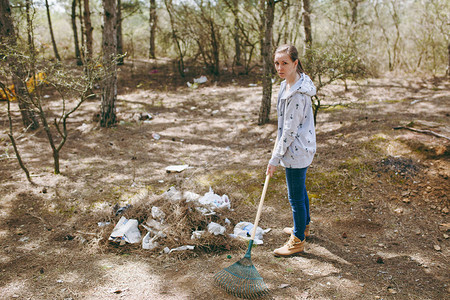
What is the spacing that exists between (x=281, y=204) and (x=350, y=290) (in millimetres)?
1559

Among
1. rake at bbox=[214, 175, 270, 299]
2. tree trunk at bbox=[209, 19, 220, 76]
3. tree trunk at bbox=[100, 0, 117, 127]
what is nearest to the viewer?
rake at bbox=[214, 175, 270, 299]

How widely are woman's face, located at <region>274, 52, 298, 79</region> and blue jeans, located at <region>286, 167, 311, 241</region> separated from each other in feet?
2.61

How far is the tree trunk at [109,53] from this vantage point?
255 inches

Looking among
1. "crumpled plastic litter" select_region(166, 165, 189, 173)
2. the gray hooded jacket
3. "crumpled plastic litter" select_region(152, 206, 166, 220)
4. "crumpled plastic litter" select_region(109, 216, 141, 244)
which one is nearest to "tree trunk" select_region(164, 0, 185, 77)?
"crumpled plastic litter" select_region(166, 165, 189, 173)

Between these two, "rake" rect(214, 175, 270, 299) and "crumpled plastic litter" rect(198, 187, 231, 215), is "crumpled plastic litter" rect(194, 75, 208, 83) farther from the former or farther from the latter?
"rake" rect(214, 175, 270, 299)

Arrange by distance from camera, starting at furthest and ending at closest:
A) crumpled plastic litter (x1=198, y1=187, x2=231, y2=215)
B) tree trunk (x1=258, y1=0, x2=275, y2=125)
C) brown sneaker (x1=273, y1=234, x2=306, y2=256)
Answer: tree trunk (x1=258, y1=0, x2=275, y2=125), crumpled plastic litter (x1=198, y1=187, x2=231, y2=215), brown sneaker (x1=273, y1=234, x2=306, y2=256)

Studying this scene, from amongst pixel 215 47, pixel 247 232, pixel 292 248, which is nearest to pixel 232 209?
pixel 247 232

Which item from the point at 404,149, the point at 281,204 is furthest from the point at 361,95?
the point at 281,204

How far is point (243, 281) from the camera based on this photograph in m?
2.49

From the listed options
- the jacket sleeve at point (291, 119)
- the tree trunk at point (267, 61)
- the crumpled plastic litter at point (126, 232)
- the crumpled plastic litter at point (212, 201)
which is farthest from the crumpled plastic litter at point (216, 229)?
the tree trunk at point (267, 61)

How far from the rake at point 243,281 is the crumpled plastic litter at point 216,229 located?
60 cm

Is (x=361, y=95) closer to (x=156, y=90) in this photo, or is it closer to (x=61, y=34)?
(x=156, y=90)

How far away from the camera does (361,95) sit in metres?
8.18

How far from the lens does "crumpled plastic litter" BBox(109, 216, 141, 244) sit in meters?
3.20
